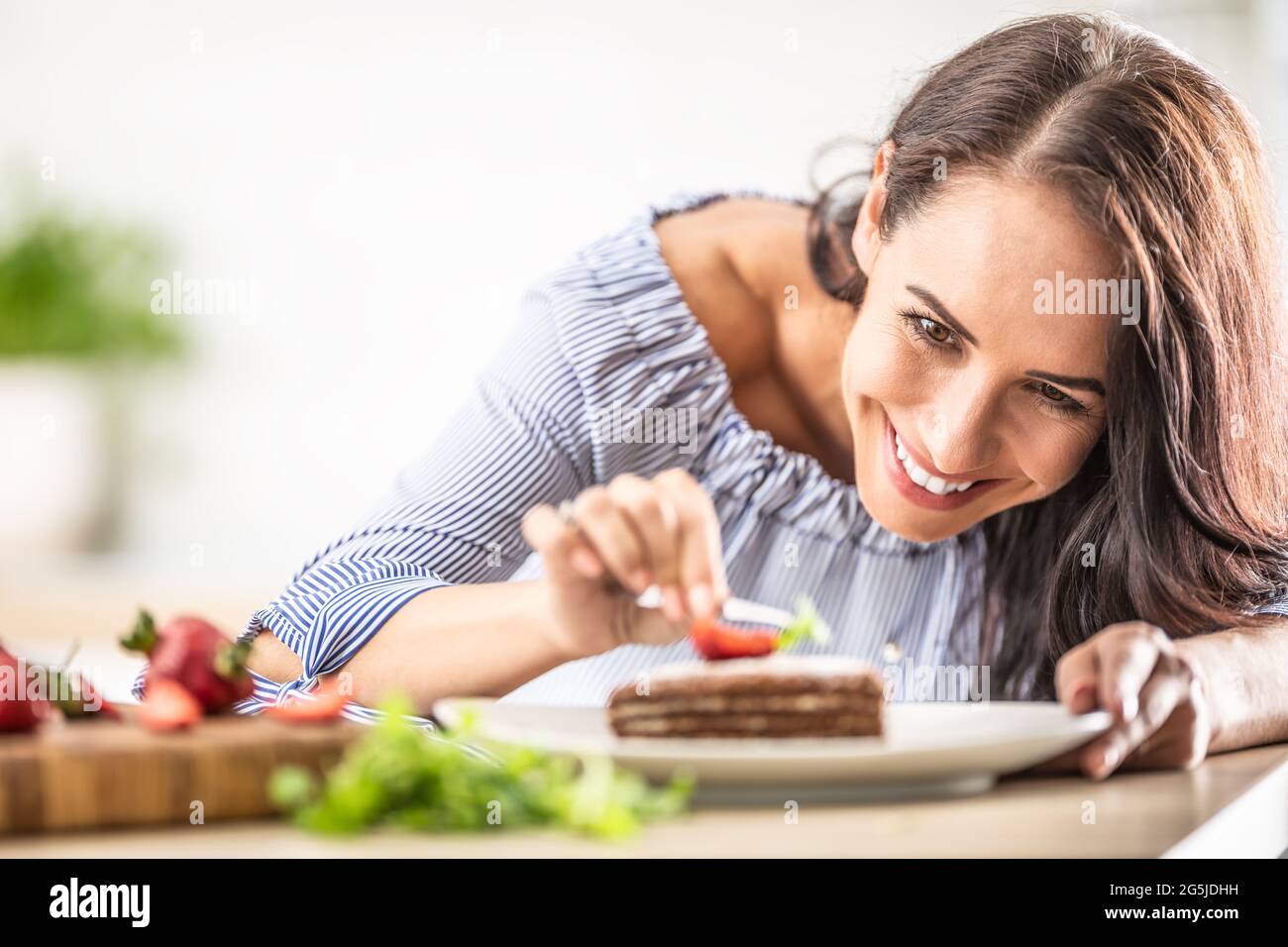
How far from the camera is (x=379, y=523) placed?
57.0 inches

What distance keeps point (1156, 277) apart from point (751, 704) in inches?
24.6

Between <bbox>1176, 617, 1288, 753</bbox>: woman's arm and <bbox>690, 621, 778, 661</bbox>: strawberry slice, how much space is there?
1.27 feet

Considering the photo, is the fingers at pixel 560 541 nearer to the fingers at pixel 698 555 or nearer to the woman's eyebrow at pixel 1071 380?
the fingers at pixel 698 555

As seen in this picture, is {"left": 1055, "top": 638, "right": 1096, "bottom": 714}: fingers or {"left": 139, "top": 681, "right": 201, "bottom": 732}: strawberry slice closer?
{"left": 139, "top": 681, "right": 201, "bottom": 732}: strawberry slice

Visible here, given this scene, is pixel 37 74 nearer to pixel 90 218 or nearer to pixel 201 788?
pixel 90 218

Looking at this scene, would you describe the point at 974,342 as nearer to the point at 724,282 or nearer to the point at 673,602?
the point at 673,602

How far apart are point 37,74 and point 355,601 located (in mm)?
3432

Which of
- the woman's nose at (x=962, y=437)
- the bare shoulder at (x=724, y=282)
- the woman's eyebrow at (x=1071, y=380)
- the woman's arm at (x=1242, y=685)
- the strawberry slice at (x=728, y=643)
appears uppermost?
the bare shoulder at (x=724, y=282)

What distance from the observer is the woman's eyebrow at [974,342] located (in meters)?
1.18

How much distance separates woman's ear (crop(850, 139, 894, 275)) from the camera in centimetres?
143

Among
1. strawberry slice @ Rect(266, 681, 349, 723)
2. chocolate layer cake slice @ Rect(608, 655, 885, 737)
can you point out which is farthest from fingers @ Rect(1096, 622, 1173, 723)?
strawberry slice @ Rect(266, 681, 349, 723)

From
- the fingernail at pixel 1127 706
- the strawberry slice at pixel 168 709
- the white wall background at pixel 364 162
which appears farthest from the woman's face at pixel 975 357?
the white wall background at pixel 364 162

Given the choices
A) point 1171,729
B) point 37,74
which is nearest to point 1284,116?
point 1171,729

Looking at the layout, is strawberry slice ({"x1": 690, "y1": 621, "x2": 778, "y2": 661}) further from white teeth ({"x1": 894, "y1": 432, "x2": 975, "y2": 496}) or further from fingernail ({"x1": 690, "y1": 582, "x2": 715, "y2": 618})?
white teeth ({"x1": 894, "y1": 432, "x2": 975, "y2": 496})
